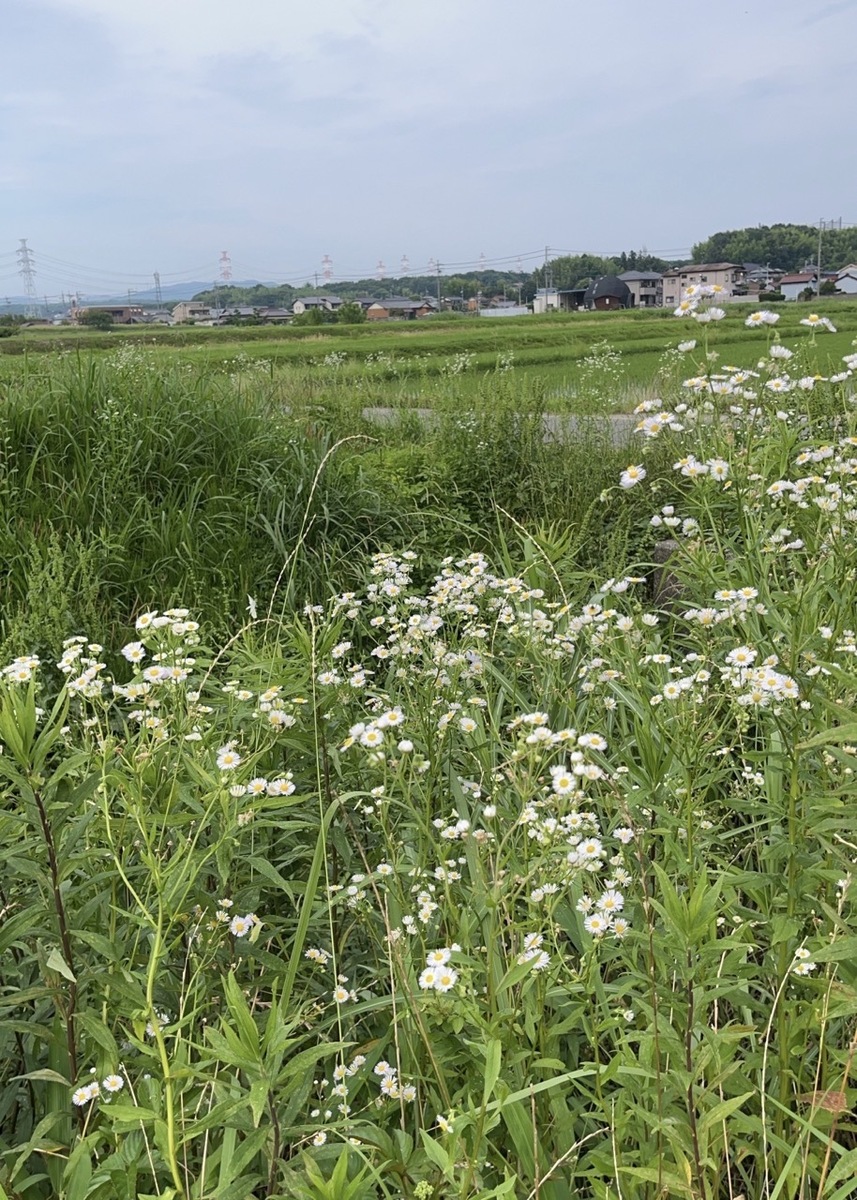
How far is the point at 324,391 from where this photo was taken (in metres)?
8.04

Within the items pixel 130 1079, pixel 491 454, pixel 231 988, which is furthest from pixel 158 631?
pixel 491 454

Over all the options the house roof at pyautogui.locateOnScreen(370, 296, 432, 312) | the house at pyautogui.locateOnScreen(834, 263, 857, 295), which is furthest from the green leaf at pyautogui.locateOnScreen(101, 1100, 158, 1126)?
the house roof at pyautogui.locateOnScreen(370, 296, 432, 312)

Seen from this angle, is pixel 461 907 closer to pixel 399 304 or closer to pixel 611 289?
pixel 611 289

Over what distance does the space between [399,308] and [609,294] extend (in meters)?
18.5

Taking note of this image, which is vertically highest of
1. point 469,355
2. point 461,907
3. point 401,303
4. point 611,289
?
point 401,303

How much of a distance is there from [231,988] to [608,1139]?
26.9 inches

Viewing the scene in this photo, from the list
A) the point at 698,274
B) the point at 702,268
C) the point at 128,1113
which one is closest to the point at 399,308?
the point at 698,274

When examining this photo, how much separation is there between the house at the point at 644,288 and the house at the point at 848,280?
53.9 feet

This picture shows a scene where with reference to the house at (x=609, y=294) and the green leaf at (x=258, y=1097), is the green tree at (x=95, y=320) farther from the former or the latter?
the green leaf at (x=258, y=1097)

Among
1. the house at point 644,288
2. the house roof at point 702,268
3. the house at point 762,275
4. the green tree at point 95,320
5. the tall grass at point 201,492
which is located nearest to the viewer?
the tall grass at point 201,492

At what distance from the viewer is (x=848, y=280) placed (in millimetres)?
67062

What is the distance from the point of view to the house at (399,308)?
7525 centimetres

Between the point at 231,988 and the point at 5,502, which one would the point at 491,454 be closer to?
the point at 5,502

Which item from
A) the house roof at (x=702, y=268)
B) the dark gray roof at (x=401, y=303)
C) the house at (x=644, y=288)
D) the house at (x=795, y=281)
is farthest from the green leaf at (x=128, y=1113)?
the house at (x=644, y=288)
